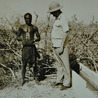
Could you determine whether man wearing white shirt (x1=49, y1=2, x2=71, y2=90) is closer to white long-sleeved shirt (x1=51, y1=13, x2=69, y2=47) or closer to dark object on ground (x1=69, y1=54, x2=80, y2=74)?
white long-sleeved shirt (x1=51, y1=13, x2=69, y2=47)

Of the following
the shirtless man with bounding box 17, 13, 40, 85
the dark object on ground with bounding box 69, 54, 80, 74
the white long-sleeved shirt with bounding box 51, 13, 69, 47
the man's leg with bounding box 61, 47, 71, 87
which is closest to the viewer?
the white long-sleeved shirt with bounding box 51, 13, 69, 47

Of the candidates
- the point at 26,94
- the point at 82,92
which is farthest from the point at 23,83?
the point at 82,92

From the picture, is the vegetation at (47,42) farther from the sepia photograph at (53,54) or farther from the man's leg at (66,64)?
the man's leg at (66,64)

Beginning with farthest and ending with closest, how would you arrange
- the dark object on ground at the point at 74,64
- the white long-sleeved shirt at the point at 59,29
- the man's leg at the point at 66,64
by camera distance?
the dark object on ground at the point at 74,64 < the man's leg at the point at 66,64 < the white long-sleeved shirt at the point at 59,29

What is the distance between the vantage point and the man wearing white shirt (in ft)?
7.66

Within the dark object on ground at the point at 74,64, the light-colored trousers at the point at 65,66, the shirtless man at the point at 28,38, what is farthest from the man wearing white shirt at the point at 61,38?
the dark object on ground at the point at 74,64

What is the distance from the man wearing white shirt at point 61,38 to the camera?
2336 millimetres

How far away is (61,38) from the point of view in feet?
7.91

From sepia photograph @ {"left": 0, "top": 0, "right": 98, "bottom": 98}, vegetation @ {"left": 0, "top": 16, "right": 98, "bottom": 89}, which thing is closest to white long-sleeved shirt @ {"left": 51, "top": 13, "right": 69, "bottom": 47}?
sepia photograph @ {"left": 0, "top": 0, "right": 98, "bottom": 98}

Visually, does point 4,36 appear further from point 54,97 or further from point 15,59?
point 54,97

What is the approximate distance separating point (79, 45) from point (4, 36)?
2.41 meters

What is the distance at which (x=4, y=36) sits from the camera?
4.20 m

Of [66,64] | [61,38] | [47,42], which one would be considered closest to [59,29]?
[61,38]

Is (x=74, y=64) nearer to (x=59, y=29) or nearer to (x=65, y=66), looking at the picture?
(x=65, y=66)
